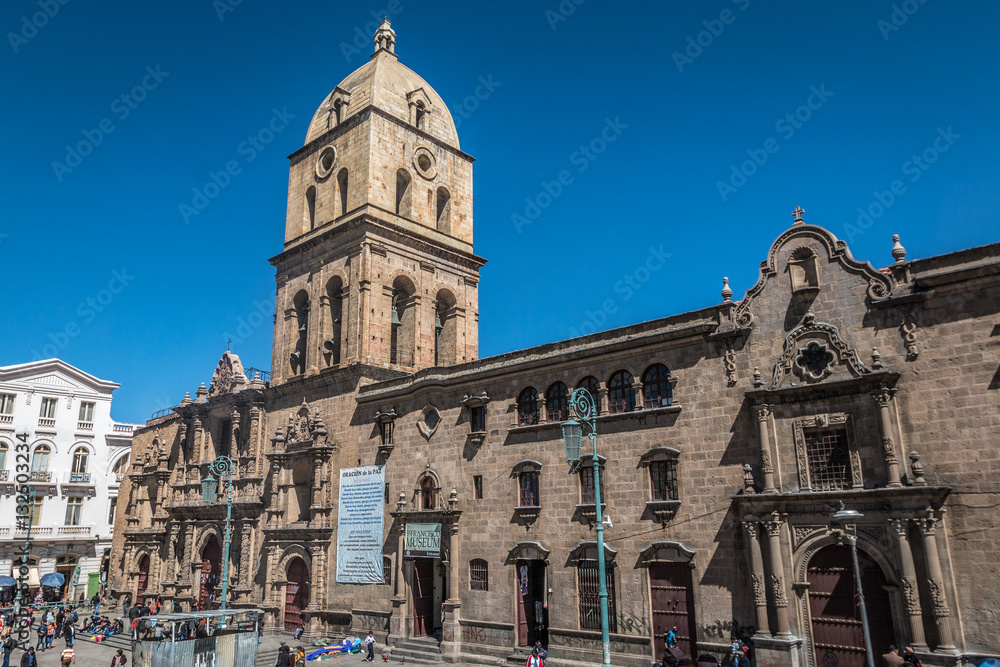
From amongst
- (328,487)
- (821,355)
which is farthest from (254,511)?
(821,355)

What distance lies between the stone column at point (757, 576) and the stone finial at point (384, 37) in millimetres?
36496

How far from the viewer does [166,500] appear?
1889 inches

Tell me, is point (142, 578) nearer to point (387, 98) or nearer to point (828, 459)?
point (387, 98)

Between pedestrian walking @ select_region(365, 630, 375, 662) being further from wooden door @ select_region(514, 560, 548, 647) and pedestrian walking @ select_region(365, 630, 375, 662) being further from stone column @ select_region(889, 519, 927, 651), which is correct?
stone column @ select_region(889, 519, 927, 651)

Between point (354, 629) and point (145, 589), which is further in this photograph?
point (145, 589)

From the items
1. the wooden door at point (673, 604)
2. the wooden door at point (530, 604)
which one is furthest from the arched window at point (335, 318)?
the wooden door at point (673, 604)

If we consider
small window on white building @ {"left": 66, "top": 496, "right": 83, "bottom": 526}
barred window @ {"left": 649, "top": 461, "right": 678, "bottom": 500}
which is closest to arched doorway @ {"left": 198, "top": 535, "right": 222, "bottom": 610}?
small window on white building @ {"left": 66, "top": 496, "right": 83, "bottom": 526}

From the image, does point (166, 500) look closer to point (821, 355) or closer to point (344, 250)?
point (344, 250)

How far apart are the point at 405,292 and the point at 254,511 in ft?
47.3

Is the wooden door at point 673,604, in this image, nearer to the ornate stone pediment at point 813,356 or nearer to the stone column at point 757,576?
the stone column at point 757,576

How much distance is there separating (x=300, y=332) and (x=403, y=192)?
1013cm

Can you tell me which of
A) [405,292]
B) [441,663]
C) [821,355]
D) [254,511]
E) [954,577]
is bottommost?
[441,663]

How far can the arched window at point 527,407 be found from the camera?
2881 centimetres

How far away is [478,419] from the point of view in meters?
30.7
